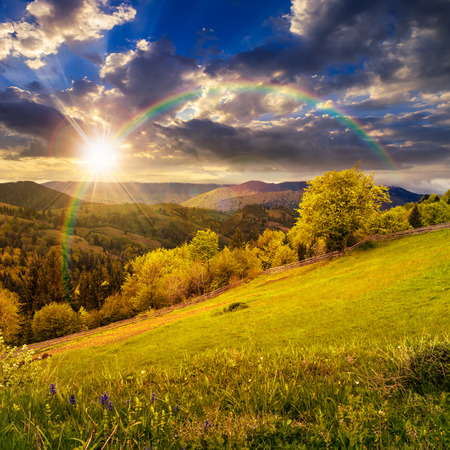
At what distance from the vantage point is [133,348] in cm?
2141

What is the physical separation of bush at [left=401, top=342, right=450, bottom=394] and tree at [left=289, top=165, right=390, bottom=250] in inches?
1313

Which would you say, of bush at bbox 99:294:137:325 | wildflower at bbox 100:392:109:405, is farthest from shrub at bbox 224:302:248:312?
bush at bbox 99:294:137:325

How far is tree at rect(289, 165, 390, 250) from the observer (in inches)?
1407

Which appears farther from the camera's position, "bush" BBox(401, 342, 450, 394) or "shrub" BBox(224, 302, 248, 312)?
"shrub" BBox(224, 302, 248, 312)

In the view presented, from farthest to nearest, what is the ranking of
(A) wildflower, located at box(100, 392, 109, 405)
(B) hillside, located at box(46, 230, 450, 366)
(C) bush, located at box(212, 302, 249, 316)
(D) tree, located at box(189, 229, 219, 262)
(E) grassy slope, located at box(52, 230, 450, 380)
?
(D) tree, located at box(189, 229, 219, 262) < (C) bush, located at box(212, 302, 249, 316) < (B) hillside, located at box(46, 230, 450, 366) < (E) grassy slope, located at box(52, 230, 450, 380) < (A) wildflower, located at box(100, 392, 109, 405)

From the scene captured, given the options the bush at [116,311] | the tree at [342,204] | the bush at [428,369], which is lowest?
the bush at [116,311]

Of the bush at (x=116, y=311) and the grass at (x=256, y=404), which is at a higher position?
the grass at (x=256, y=404)

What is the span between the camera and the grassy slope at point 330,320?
1281cm

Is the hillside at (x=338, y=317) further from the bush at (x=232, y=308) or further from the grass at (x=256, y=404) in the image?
the grass at (x=256, y=404)

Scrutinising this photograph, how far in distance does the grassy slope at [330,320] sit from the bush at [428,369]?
4.89 metres

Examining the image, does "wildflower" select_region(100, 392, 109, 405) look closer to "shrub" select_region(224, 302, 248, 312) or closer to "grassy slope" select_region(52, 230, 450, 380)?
"grassy slope" select_region(52, 230, 450, 380)

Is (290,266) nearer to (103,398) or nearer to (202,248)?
(202,248)

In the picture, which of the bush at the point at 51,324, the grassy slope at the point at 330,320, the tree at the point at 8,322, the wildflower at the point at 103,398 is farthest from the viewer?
the bush at the point at 51,324

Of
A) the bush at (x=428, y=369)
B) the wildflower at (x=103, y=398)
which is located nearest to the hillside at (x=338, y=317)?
the bush at (x=428, y=369)
